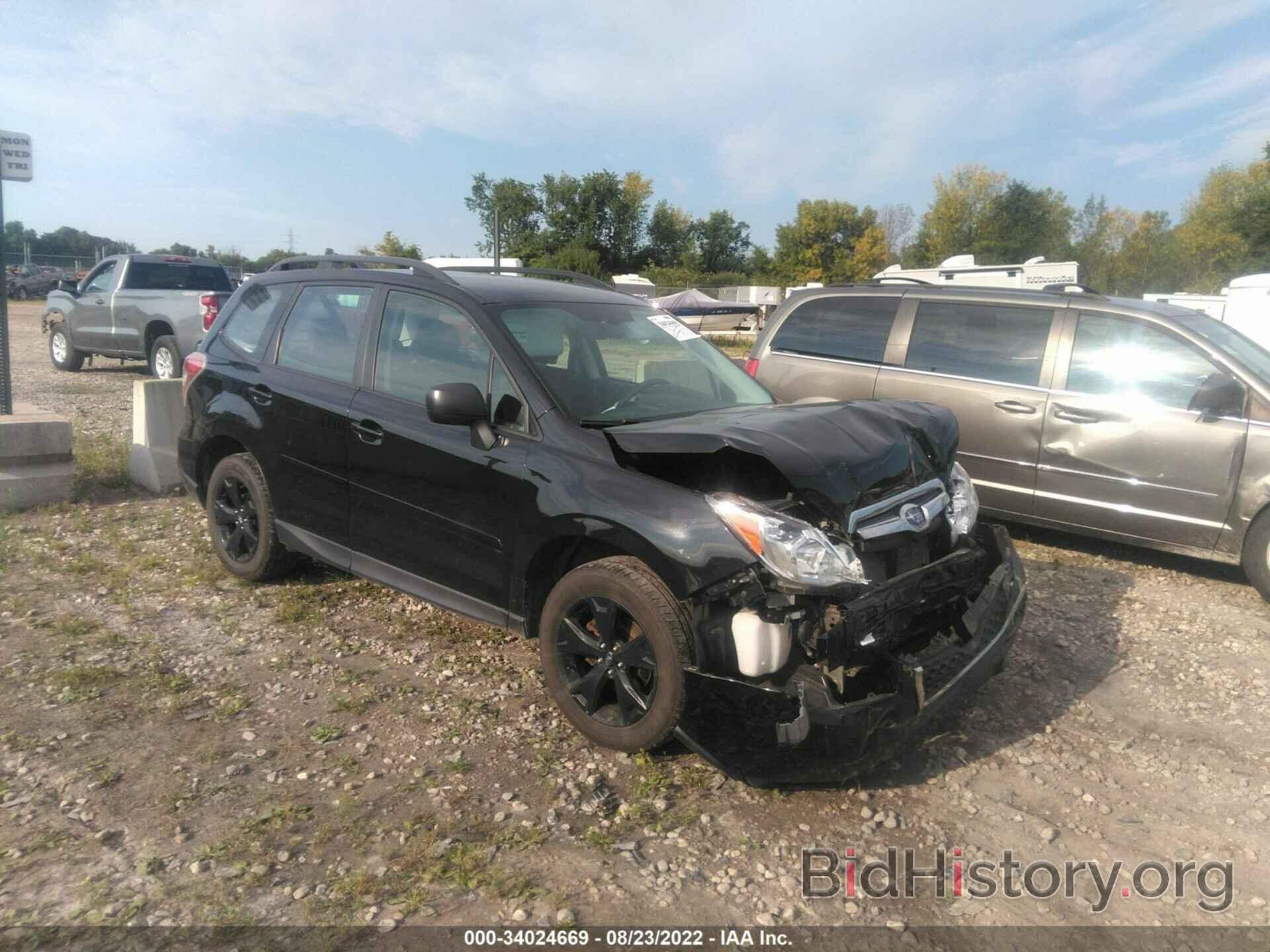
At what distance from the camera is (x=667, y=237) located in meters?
78.4

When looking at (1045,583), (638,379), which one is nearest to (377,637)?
(638,379)

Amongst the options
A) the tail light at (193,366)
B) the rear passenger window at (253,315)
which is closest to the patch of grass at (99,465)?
the tail light at (193,366)

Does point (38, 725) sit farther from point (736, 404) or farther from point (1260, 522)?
point (1260, 522)

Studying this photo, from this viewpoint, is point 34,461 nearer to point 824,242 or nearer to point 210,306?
point 210,306

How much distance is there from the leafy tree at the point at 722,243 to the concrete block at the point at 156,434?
76.0 metres

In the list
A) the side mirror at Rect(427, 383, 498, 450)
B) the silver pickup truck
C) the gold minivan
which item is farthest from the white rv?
the side mirror at Rect(427, 383, 498, 450)

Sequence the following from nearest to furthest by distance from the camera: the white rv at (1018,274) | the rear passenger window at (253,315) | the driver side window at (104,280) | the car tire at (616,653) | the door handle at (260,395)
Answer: the car tire at (616,653)
the door handle at (260,395)
the rear passenger window at (253,315)
the driver side window at (104,280)
the white rv at (1018,274)

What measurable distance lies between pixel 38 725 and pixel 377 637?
1449mm

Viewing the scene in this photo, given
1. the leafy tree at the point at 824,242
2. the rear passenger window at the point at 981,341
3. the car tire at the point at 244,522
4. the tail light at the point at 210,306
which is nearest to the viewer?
the car tire at the point at 244,522

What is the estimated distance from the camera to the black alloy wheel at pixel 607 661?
10.5 feet

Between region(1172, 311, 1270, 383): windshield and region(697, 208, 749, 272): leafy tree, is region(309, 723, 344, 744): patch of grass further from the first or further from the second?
region(697, 208, 749, 272): leafy tree

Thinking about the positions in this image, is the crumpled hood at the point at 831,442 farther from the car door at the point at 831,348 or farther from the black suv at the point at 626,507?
the car door at the point at 831,348

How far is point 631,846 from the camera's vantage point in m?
2.89

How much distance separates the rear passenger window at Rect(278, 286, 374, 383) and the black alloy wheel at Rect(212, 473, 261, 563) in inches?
32.6
